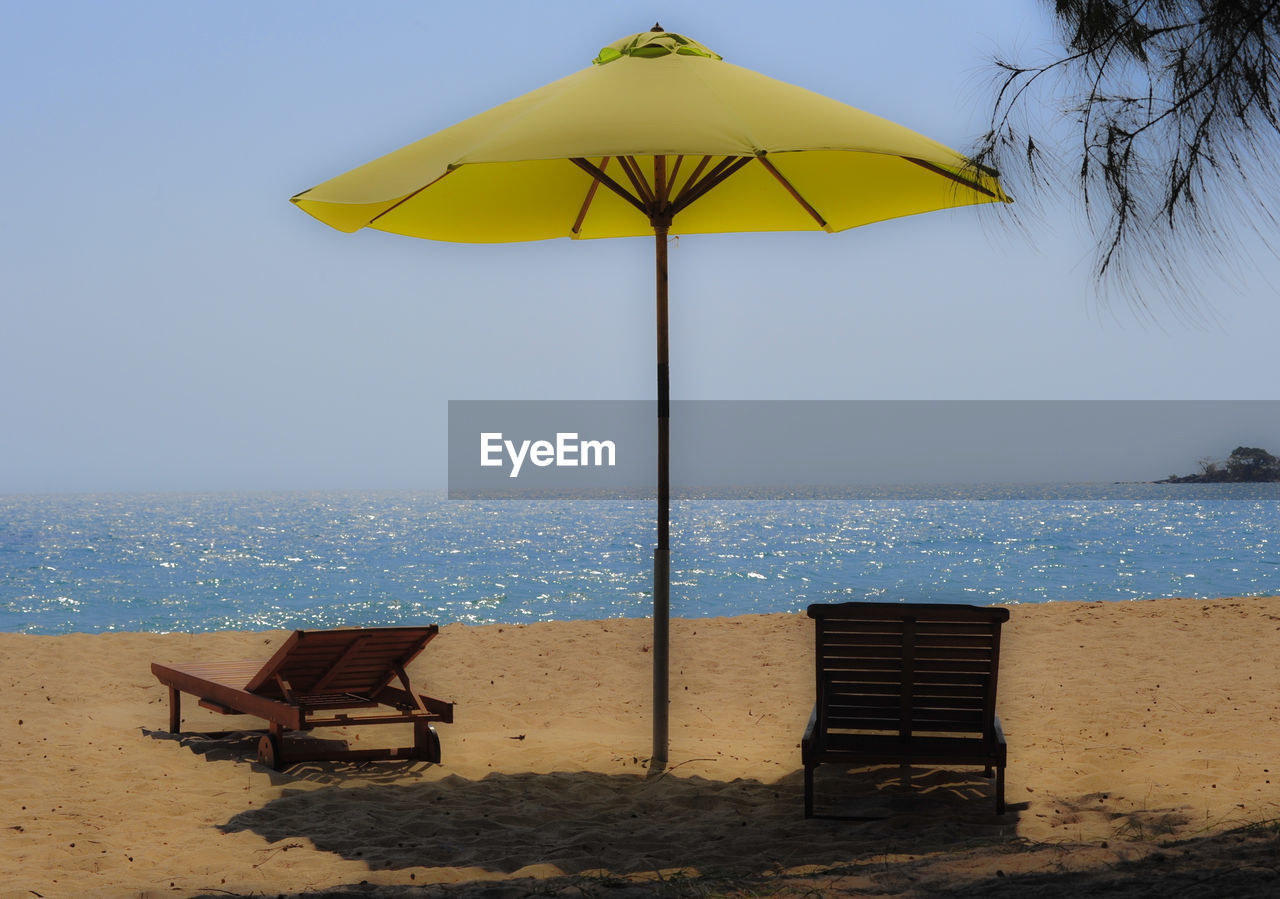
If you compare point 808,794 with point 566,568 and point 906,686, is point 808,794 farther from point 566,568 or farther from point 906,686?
point 566,568

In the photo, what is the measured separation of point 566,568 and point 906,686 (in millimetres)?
30601

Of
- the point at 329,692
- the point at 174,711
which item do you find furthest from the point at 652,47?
the point at 174,711

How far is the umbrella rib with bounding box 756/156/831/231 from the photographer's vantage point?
5.92 metres

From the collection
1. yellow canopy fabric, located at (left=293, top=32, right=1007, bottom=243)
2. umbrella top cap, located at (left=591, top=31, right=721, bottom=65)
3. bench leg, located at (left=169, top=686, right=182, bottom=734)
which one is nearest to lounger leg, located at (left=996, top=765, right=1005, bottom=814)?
yellow canopy fabric, located at (left=293, top=32, right=1007, bottom=243)

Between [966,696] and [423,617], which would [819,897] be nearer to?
[966,696]

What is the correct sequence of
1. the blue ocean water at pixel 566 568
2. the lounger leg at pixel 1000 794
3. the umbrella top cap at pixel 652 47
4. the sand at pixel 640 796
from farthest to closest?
the blue ocean water at pixel 566 568
the umbrella top cap at pixel 652 47
the lounger leg at pixel 1000 794
the sand at pixel 640 796

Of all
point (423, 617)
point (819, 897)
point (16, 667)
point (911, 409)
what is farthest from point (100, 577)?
point (911, 409)

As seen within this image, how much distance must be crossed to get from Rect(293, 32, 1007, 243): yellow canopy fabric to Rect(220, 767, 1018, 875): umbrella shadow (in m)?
2.68

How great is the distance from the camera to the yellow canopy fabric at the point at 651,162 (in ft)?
13.8

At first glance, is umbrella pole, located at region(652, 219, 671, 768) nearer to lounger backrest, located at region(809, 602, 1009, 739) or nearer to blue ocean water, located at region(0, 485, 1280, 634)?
lounger backrest, located at region(809, 602, 1009, 739)

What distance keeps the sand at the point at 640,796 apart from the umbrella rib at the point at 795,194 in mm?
3174

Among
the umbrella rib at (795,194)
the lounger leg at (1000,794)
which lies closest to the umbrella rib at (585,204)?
the umbrella rib at (795,194)

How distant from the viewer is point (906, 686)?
4.69 meters

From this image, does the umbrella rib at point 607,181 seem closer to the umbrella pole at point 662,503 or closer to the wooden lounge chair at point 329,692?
the umbrella pole at point 662,503
